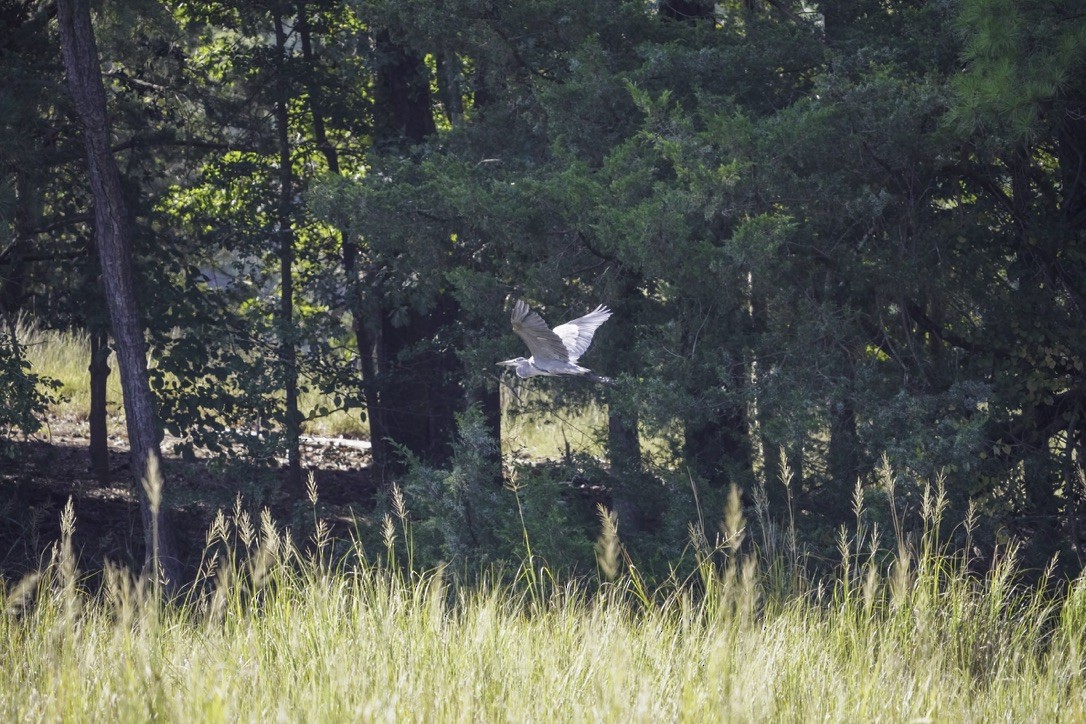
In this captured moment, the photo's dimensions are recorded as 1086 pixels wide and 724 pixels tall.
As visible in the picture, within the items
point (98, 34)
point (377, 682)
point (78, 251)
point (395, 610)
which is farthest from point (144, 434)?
point (377, 682)

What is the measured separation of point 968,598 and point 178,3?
902 centimetres

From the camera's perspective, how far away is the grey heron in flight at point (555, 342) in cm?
671

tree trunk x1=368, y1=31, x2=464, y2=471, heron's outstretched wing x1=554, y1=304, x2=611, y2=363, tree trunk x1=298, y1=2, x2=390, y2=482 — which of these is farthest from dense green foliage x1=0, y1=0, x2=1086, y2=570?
tree trunk x1=368, y1=31, x2=464, y2=471

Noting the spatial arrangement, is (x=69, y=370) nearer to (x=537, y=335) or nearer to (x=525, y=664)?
(x=537, y=335)

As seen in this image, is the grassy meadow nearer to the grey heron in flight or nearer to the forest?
the forest

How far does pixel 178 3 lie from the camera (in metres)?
10.4

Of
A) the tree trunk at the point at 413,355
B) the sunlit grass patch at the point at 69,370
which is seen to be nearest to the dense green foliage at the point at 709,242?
the tree trunk at the point at 413,355

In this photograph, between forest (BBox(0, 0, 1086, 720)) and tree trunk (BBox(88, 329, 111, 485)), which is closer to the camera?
forest (BBox(0, 0, 1086, 720))

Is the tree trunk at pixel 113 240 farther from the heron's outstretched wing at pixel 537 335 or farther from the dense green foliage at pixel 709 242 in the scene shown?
the heron's outstretched wing at pixel 537 335

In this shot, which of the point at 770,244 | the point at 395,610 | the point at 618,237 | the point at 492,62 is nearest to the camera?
the point at 395,610

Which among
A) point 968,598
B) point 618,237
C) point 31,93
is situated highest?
point 31,93

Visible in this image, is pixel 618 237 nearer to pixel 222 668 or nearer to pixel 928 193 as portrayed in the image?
pixel 928 193

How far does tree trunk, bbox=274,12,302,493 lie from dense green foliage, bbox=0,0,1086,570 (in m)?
0.08

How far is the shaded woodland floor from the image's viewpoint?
9578mm
